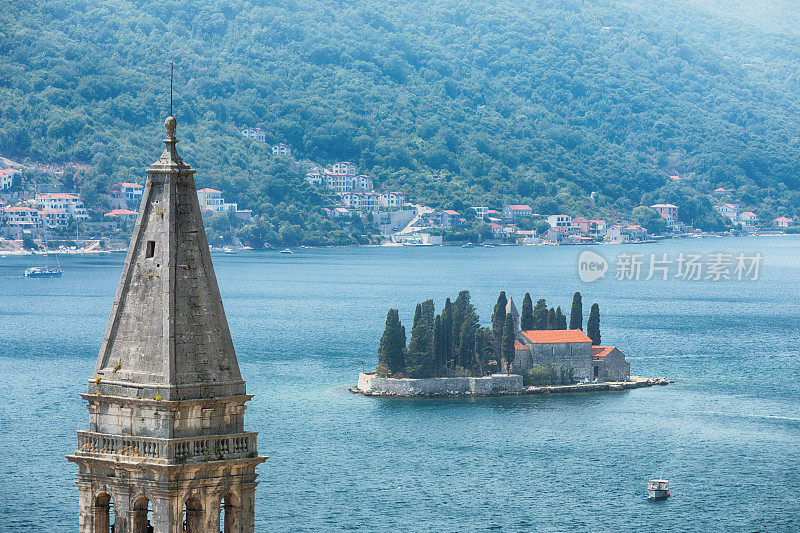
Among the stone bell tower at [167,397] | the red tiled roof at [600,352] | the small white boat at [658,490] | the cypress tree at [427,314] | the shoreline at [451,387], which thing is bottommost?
the small white boat at [658,490]

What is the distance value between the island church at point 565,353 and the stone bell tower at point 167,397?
105 m

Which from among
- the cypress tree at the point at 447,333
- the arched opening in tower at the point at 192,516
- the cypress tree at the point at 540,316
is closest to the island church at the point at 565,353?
the cypress tree at the point at 540,316

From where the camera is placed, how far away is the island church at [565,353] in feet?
402

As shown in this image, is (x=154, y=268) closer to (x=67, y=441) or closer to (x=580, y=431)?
(x=67, y=441)

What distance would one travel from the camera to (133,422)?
56.8 ft

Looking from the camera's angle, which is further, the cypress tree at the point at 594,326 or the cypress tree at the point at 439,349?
the cypress tree at the point at 594,326

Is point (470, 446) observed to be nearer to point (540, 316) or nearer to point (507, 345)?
point (507, 345)

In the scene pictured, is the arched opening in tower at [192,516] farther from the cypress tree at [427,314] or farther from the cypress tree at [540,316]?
the cypress tree at [540,316]

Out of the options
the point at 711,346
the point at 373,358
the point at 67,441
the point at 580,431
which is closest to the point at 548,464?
the point at 580,431

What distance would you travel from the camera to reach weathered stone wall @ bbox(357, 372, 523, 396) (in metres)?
117

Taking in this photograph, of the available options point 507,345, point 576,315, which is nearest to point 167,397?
point 507,345

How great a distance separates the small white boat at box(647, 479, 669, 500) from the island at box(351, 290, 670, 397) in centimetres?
3282

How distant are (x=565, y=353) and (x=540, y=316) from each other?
4799 mm

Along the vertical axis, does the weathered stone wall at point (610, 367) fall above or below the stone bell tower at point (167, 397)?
below
